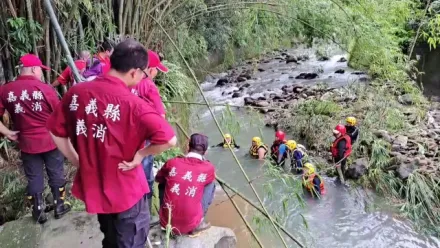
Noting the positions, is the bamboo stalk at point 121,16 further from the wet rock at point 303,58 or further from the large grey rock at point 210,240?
the wet rock at point 303,58

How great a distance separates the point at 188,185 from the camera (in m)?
3.04

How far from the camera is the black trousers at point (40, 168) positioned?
124 inches

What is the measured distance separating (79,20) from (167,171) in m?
2.08

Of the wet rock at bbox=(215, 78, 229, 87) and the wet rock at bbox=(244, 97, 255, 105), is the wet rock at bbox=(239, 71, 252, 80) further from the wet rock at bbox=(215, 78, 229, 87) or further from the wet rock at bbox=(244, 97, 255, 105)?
the wet rock at bbox=(244, 97, 255, 105)

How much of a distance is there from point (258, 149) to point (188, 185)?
12.7ft

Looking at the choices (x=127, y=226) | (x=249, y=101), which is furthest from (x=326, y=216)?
(x=249, y=101)

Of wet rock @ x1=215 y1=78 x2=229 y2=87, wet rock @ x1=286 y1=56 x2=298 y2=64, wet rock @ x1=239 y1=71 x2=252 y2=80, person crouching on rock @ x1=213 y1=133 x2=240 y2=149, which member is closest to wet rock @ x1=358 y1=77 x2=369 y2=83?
wet rock @ x1=239 y1=71 x2=252 y2=80

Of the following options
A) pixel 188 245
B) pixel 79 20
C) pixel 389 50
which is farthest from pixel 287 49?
pixel 188 245

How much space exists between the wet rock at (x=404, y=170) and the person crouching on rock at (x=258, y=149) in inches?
81.4

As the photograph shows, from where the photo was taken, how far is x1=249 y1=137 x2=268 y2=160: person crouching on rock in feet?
21.9

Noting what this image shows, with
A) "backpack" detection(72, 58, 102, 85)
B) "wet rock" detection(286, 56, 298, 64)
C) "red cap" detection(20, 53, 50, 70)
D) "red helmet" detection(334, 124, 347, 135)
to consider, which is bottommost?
"wet rock" detection(286, 56, 298, 64)

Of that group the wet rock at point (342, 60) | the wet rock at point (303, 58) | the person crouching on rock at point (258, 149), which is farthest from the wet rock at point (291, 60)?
the person crouching on rock at point (258, 149)

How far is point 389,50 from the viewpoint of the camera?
22.3 feet

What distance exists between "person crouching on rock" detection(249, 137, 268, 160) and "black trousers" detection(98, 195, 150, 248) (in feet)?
15.0
